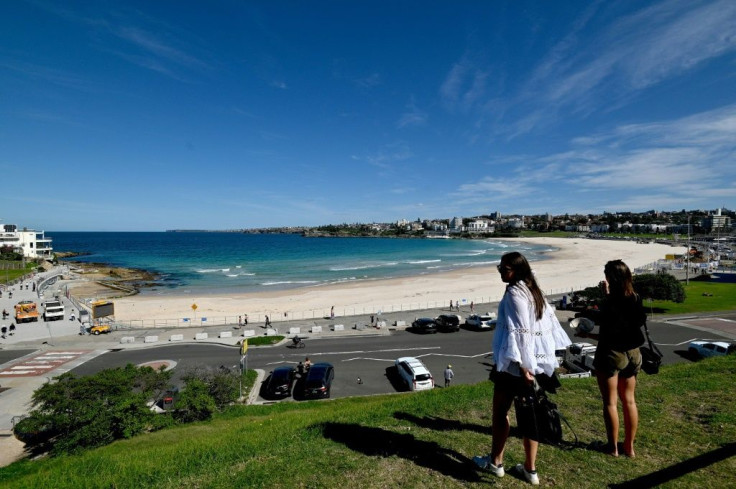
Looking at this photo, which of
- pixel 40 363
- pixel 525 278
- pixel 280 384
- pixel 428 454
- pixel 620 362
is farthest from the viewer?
pixel 40 363

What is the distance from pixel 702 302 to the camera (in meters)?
32.7

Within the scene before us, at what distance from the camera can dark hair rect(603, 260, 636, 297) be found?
4.18 meters

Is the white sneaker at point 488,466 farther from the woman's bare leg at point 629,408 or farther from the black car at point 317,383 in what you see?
the black car at point 317,383

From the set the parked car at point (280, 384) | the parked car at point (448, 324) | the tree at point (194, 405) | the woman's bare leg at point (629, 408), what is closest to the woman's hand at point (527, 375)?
the woman's bare leg at point (629, 408)

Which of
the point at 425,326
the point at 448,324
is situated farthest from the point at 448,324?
the point at 425,326

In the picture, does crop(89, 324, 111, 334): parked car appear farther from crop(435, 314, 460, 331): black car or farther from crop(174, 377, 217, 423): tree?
crop(435, 314, 460, 331): black car

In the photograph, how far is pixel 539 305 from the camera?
3750 millimetres

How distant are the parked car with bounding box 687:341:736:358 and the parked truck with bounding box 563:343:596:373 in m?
5.13

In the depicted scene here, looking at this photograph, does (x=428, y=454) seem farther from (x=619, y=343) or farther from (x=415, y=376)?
(x=415, y=376)

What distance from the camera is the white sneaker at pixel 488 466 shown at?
412 centimetres

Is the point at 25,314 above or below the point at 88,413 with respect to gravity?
below

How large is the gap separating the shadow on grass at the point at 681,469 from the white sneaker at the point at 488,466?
1.21 meters

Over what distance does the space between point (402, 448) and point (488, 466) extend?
1324 millimetres

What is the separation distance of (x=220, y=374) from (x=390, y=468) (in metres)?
10.4
